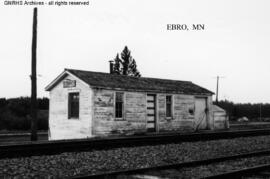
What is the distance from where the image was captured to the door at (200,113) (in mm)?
26297

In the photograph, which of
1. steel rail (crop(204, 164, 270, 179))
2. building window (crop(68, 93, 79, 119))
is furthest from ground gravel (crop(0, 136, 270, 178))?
building window (crop(68, 93, 79, 119))

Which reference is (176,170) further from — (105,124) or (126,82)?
(126,82)

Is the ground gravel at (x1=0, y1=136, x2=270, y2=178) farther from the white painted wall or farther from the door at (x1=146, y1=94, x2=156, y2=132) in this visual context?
the door at (x1=146, y1=94, x2=156, y2=132)

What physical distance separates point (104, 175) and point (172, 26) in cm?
1205

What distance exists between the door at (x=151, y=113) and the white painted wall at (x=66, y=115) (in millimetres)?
4710

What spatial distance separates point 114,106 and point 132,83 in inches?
120

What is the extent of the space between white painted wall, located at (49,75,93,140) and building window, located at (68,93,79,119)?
0.79 ft

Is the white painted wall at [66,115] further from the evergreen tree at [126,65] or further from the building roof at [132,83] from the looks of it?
the evergreen tree at [126,65]

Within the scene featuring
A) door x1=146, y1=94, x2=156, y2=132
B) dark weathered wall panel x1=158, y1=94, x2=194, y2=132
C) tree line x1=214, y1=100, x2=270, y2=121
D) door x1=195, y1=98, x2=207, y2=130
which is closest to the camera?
door x1=146, y1=94, x2=156, y2=132

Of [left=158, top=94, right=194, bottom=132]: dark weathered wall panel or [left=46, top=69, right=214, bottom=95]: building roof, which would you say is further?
[left=158, top=94, right=194, bottom=132]: dark weathered wall panel

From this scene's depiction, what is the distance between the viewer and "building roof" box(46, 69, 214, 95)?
20.9 m

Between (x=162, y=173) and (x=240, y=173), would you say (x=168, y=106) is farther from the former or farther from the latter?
(x=240, y=173)

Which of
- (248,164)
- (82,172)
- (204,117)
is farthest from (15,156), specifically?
(204,117)

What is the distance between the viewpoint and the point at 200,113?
26.6 meters
